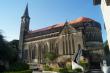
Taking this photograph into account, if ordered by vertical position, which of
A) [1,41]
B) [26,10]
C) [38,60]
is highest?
[26,10]

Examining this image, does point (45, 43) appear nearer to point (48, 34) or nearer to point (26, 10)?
point (48, 34)

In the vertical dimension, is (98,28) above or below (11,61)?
above

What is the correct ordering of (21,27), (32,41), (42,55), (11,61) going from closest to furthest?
(11,61) < (42,55) < (32,41) < (21,27)

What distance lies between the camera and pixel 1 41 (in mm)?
28859

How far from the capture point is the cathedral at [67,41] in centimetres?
4758

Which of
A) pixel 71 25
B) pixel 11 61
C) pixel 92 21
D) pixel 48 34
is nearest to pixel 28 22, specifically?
pixel 48 34

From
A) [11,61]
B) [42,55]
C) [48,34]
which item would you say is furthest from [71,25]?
[11,61]

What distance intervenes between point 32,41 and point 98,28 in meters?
26.8

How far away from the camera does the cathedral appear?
4758 cm

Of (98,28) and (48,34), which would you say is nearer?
(98,28)

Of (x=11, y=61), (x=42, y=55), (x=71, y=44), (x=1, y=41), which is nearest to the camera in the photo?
(x=1, y=41)

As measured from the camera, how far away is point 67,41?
51.4 metres

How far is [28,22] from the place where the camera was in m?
72.4

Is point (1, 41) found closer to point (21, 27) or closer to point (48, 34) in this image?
point (48, 34)
